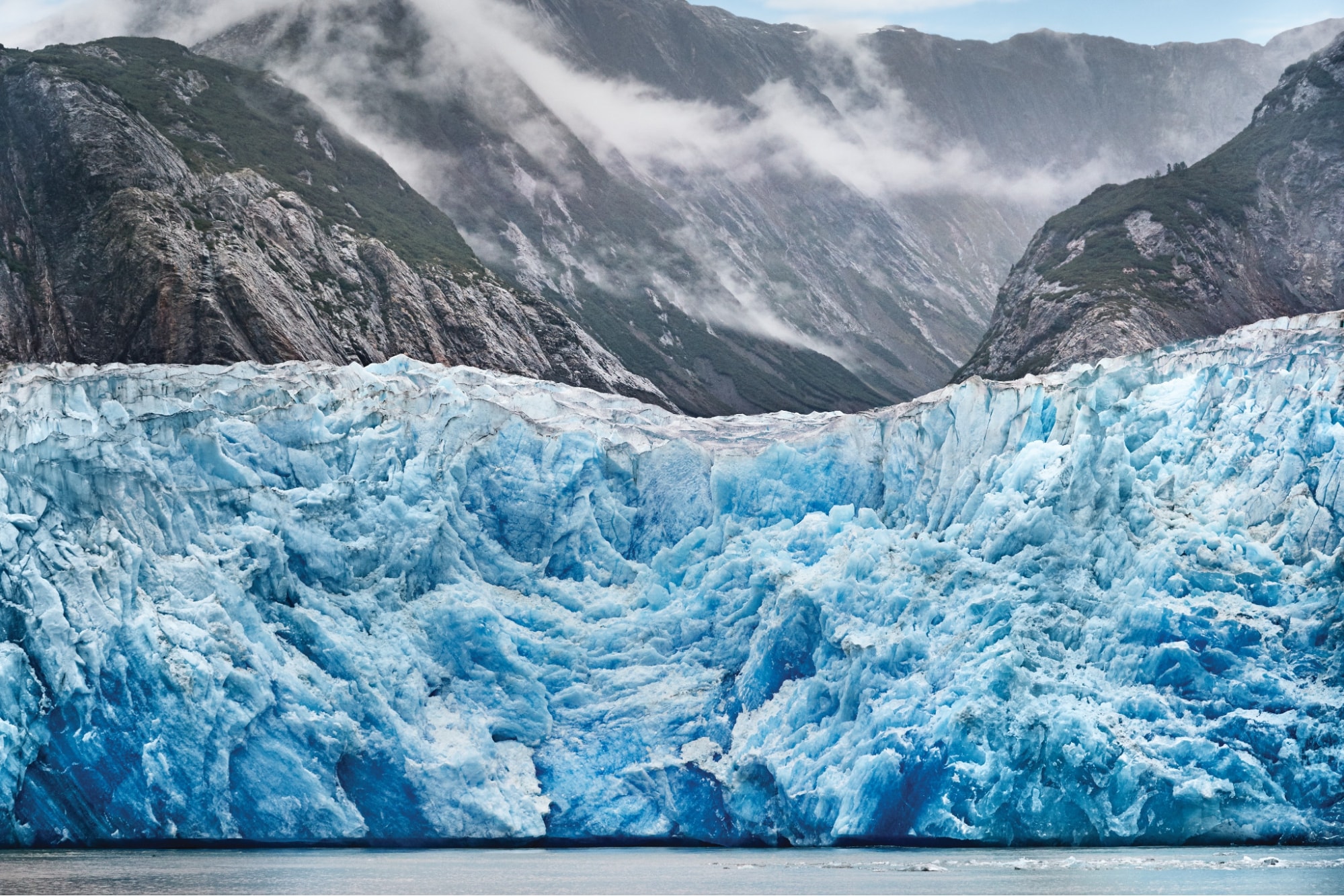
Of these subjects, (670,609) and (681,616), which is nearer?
(681,616)

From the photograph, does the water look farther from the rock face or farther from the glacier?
the rock face

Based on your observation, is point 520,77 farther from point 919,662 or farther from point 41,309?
point 919,662

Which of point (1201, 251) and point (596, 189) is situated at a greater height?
point (1201, 251)

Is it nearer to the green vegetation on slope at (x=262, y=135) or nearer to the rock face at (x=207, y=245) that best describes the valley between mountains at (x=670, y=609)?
the rock face at (x=207, y=245)

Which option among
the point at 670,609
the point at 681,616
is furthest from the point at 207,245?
the point at 681,616

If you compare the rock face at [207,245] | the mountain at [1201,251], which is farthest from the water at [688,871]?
the mountain at [1201,251]

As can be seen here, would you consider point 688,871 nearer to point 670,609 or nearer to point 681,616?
point 681,616
